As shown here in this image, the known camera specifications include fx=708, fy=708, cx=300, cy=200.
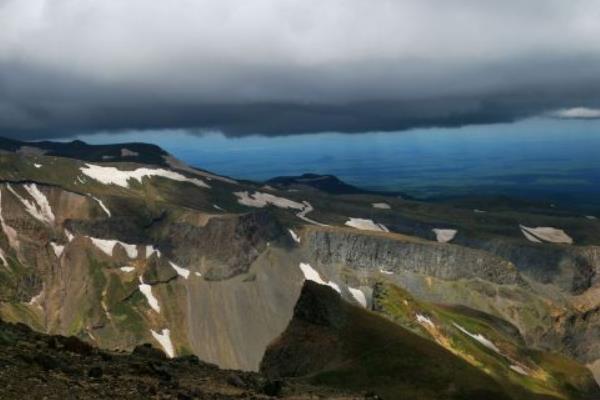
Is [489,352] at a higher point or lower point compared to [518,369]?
higher

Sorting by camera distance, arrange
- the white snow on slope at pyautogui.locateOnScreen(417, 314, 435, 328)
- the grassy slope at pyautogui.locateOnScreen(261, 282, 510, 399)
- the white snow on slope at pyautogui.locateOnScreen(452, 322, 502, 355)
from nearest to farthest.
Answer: the grassy slope at pyautogui.locateOnScreen(261, 282, 510, 399) → the white snow on slope at pyautogui.locateOnScreen(417, 314, 435, 328) → the white snow on slope at pyautogui.locateOnScreen(452, 322, 502, 355)

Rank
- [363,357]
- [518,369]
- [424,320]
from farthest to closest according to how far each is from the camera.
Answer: [518,369] < [424,320] < [363,357]

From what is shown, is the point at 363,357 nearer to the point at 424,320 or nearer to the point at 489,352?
the point at 424,320

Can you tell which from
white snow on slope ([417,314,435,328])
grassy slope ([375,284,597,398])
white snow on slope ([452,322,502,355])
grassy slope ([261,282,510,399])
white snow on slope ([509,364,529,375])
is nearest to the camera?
grassy slope ([261,282,510,399])

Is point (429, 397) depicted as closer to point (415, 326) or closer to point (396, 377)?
point (396, 377)

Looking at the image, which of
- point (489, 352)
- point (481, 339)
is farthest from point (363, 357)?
point (481, 339)

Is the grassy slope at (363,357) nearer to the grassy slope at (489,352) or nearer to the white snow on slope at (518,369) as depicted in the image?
the grassy slope at (489,352)

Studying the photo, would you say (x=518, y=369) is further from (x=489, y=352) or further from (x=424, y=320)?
(x=424, y=320)

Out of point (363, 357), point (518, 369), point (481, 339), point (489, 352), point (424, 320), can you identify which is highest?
point (363, 357)

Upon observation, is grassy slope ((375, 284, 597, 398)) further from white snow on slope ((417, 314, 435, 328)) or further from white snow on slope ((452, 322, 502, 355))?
white snow on slope ((452, 322, 502, 355))

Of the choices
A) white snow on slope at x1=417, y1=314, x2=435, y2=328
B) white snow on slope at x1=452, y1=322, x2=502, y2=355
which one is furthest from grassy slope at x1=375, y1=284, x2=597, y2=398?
white snow on slope at x1=452, y1=322, x2=502, y2=355

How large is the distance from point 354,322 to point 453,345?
49.1m

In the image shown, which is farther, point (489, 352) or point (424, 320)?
point (489, 352)

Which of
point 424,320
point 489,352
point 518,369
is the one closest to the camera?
point 424,320
